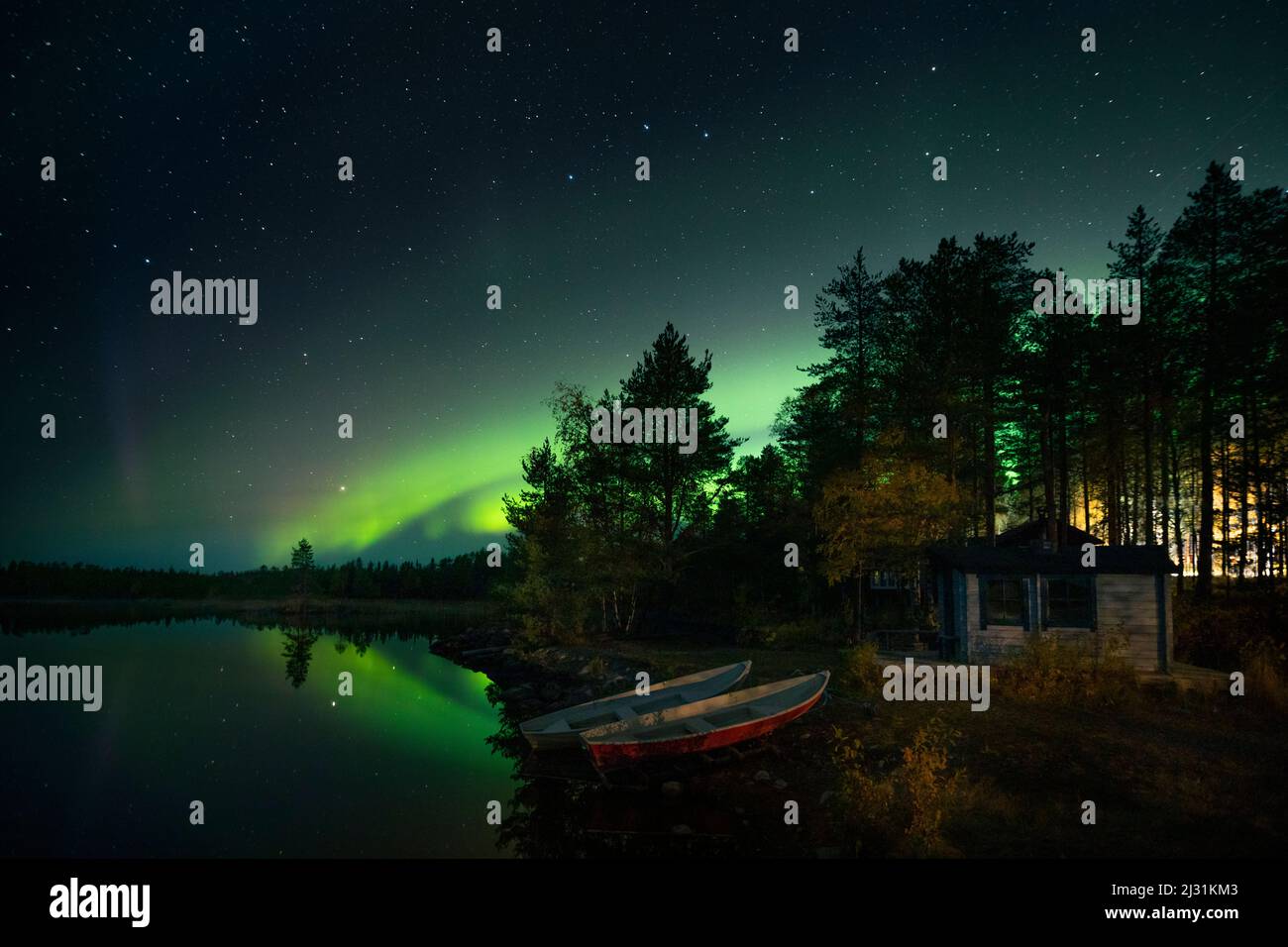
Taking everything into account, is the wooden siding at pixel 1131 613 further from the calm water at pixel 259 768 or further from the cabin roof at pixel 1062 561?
the calm water at pixel 259 768

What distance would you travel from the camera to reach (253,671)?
34.8m

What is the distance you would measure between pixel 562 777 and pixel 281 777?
888 cm

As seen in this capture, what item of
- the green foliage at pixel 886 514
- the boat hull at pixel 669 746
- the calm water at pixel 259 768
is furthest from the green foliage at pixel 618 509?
the boat hull at pixel 669 746

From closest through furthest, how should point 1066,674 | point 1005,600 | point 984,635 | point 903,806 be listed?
point 903,806 → point 1066,674 → point 984,635 → point 1005,600

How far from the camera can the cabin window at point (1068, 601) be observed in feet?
58.3

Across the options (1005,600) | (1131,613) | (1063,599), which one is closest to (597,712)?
(1005,600)

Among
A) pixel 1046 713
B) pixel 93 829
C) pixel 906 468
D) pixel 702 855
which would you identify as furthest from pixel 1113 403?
pixel 93 829

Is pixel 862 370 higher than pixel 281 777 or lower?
higher

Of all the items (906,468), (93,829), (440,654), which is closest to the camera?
(93,829)

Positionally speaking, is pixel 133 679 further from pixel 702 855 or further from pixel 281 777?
pixel 702 855

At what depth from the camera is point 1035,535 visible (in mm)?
24609

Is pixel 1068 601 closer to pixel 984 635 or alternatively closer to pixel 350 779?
pixel 984 635

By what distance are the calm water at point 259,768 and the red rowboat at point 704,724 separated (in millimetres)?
2723

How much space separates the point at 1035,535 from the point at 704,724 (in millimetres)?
19180
